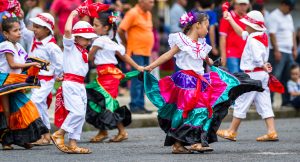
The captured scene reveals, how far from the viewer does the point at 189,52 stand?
40.4 feet

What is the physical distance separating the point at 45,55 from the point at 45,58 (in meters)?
0.05

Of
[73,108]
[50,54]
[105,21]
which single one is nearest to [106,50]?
[105,21]

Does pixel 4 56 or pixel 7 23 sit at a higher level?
pixel 7 23

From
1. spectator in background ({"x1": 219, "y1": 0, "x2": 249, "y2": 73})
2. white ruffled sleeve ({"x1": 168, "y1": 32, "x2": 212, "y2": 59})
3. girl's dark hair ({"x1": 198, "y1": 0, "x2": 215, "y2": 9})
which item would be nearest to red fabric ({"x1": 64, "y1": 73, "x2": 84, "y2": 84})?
white ruffled sleeve ({"x1": 168, "y1": 32, "x2": 212, "y2": 59})

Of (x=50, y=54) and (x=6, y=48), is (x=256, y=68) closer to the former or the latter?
(x=50, y=54)

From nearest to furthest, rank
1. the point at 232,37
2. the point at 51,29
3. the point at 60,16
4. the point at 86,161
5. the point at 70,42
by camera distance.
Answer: the point at 86,161
the point at 70,42
the point at 51,29
the point at 232,37
the point at 60,16

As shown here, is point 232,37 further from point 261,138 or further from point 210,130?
point 210,130

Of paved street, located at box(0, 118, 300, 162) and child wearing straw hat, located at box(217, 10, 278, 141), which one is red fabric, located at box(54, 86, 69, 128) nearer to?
paved street, located at box(0, 118, 300, 162)

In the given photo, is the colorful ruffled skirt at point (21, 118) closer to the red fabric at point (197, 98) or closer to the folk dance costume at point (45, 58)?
the folk dance costume at point (45, 58)

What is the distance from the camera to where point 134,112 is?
56.8 feet

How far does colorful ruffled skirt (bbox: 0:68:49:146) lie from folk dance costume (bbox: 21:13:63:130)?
666 mm

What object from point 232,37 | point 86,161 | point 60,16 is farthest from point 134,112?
→ point 86,161

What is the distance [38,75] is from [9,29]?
2.96 feet

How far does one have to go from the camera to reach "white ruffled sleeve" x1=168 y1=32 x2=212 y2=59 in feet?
40.4
